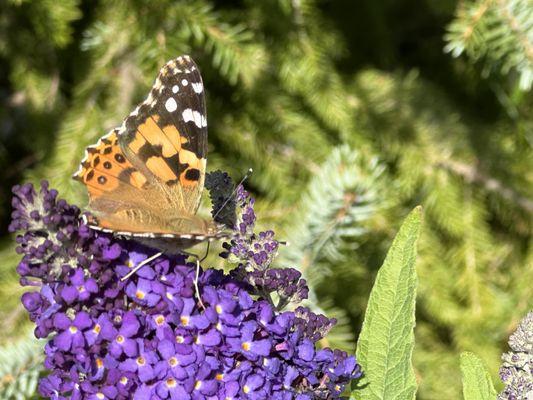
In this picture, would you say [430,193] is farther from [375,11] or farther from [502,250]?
[375,11]

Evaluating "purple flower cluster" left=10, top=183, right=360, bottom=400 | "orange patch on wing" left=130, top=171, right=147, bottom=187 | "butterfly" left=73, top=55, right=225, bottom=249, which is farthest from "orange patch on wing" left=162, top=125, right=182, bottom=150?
"purple flower cluster" left=10, top=183, right=360, bottom=400

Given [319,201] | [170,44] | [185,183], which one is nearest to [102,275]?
[185,183]

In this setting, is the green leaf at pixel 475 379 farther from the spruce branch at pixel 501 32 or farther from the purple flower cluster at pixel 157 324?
the spruce branch at pixel 501 32

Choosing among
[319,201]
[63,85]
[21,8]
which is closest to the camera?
[319,201]

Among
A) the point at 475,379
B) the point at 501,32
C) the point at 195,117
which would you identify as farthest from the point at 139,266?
the point at 501,32

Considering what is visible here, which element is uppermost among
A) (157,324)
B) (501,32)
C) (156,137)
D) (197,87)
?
(501,32)

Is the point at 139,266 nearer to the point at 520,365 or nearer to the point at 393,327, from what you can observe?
the point at 393,327
